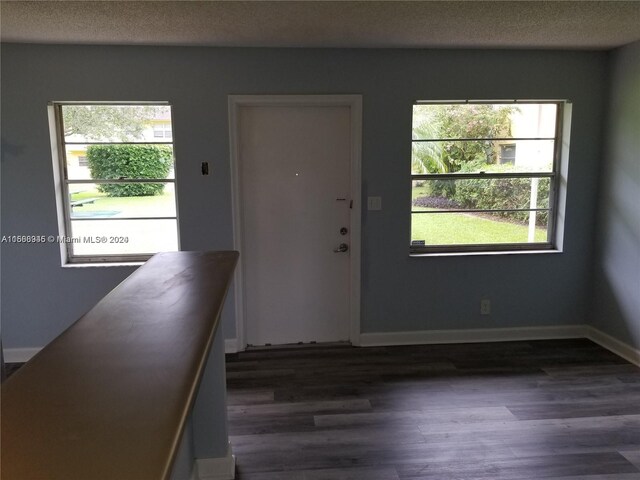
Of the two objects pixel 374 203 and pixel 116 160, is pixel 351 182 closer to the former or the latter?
pixel 374 203

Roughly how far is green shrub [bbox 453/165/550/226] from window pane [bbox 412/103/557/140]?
314 mm

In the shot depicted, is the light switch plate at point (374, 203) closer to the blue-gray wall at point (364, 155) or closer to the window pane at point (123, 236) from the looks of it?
the blue-gray wall at point (364, 155)

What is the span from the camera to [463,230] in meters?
3.62

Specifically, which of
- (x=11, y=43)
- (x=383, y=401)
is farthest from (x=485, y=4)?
(x=11, y=43)

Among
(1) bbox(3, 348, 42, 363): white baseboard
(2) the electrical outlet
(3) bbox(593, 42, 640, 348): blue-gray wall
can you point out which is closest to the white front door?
(2) the electrical outlet

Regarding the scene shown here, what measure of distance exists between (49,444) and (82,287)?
309cm

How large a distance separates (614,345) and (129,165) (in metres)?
4.07

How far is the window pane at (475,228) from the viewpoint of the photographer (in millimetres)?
3584

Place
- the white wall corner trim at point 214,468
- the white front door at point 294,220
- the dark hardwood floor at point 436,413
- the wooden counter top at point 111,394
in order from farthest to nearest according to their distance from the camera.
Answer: the white front door at point 294,220, the dark hardwood floor at point 436,413, the white wall corner trim at point 214,468, the wooden counter top at point 111,394

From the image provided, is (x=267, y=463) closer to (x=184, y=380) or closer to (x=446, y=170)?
(x=184, y=380)

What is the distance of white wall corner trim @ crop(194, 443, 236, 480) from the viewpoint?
2.03m

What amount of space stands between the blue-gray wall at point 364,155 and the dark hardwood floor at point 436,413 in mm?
418

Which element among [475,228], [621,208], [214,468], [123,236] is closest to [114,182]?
[123,236]

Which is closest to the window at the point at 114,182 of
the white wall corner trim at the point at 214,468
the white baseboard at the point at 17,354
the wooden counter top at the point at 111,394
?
the white baseboard at the point at 17,354
